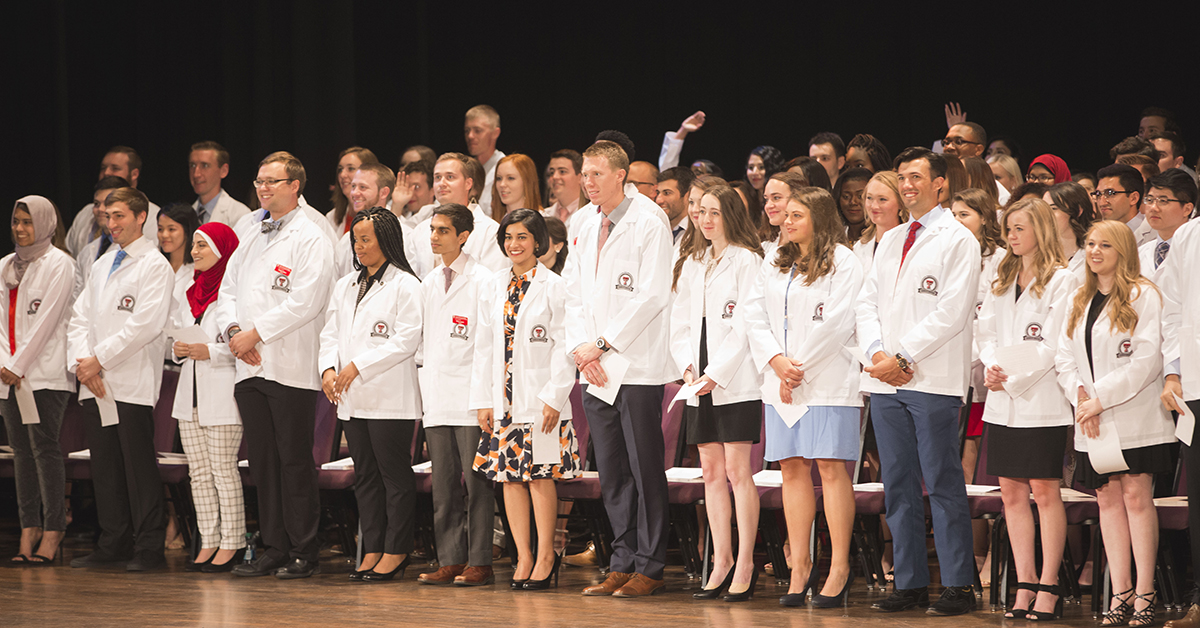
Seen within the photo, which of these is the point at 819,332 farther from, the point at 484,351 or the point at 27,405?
the point at 27,405

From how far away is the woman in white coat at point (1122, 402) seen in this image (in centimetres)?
455

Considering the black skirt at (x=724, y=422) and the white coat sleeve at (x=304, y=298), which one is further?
the white coat sleeve at (x=304, y=298)

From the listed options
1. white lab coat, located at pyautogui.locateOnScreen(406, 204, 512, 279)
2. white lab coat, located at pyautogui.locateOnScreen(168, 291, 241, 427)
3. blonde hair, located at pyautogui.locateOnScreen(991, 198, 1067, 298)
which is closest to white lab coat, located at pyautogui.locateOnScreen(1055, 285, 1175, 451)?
blonde hair, located at pyautogui.locateOnScreen(991, 198, 1067, 298)

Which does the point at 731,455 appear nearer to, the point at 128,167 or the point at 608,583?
the point at 608,583

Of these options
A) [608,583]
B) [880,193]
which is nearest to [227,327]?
[608,583]

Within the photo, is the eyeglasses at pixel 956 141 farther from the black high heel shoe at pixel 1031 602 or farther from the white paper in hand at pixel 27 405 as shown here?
the white paper in hand at pixel 27 405

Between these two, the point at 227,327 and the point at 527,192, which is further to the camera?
the point at 527,192

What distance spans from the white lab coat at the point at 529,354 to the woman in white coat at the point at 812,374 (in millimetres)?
865

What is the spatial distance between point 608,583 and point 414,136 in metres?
4.71

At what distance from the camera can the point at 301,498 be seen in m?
5.95

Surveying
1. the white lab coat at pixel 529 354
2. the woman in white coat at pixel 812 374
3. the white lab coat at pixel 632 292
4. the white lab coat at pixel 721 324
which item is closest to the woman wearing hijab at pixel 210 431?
the white lab coat at pixel 529 354

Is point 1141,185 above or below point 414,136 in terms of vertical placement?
below

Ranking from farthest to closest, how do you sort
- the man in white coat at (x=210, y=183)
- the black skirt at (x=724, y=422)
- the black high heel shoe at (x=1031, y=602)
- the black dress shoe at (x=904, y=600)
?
the man in white coat at (x=210, y=183), the black skirt at (x=724, y=422), the black dress shoe at (x=904, y=600), the black high heel shoe at (x=1031, y=602)

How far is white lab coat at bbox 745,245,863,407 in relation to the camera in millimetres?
4938
